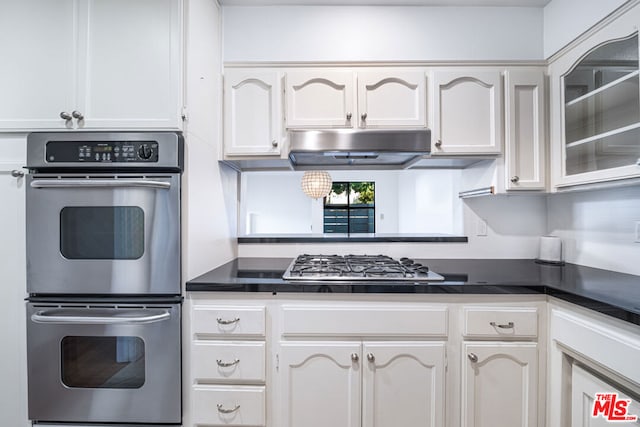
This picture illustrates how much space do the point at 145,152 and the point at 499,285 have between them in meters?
1.59

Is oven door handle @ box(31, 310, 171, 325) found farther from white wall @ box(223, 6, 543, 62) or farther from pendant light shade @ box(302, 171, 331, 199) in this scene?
pendant light shade @ box(302, 171, 331, 199)

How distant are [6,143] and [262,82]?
1.18 m

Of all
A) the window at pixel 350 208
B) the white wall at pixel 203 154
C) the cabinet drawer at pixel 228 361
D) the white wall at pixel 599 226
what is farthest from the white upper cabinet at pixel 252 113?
the window at pixel 350 208

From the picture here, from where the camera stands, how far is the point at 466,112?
1.66 metres

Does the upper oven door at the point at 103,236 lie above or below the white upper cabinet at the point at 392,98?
below

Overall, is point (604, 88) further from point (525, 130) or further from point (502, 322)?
point (502, 322)

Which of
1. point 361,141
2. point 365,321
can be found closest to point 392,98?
point 361,141

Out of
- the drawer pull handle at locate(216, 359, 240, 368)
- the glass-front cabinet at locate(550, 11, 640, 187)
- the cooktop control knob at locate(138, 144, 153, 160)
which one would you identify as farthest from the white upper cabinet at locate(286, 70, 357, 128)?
the drawer pull handle at locate(216, 359, 240, 368)

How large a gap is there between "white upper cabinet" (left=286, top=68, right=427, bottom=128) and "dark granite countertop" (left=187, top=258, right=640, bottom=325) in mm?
825

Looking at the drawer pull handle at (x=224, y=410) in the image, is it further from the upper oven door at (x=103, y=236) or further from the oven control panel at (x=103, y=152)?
the oven control panel at (x=103, y=152)

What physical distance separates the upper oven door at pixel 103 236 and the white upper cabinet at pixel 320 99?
723 mm

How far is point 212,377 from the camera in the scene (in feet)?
4.32

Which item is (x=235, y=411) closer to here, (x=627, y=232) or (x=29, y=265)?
(x=29, y=265)

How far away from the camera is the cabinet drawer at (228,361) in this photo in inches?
51.7
